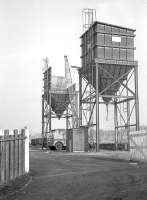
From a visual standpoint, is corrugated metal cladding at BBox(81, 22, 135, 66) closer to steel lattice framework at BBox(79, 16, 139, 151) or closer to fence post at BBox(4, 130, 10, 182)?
steel lattice framework at BBox(79, 16, 139, 151)

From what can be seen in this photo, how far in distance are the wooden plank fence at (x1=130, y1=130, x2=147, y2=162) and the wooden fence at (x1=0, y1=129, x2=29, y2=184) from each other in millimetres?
9242

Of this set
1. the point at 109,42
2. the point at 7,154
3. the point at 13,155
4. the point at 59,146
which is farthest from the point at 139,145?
the point at 59,146

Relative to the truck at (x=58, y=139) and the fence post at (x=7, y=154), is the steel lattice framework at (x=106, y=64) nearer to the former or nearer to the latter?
the truck at (x=58, y=139)

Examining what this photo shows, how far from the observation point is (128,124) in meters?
46.1

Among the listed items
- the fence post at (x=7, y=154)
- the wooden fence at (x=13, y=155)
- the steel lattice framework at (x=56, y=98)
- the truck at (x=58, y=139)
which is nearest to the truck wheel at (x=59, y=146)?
the truck at (x=58, y=139)

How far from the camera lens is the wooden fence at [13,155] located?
12.4 metres

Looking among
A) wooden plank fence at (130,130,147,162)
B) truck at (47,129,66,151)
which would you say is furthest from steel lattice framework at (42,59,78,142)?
wooden plank fence at (130,130,147,162)

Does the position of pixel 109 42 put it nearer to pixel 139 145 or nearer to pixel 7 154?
pixel 139 145

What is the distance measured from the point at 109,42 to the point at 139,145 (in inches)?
862

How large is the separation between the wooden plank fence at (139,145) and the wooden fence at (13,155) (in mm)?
9242

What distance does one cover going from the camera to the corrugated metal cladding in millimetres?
42500

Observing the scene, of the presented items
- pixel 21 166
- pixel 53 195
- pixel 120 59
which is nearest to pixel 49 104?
pixel 120 59

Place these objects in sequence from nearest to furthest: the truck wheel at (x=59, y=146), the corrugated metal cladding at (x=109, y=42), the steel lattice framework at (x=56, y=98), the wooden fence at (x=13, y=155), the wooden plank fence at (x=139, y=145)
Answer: the wooden fence at (x=13, y=155) < the wooden plank fence at (x=139, y=145) < the corrugated metal cladding at (x=109, y=42) < the truck wheel at (x=59, y=146) < the steel lattice framework at (x=56, y=98)

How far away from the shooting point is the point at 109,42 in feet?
141
